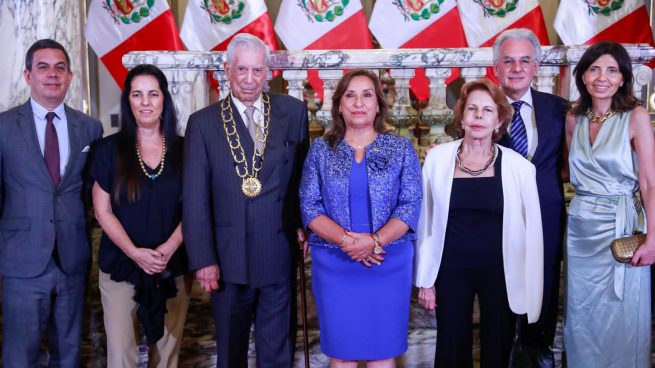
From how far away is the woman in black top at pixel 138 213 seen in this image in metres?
2.94

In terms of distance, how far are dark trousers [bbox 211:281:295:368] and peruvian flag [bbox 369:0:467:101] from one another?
10.0ft

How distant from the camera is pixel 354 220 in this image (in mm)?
2824

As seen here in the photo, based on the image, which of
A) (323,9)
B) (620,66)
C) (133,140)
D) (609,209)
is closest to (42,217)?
(133,140)

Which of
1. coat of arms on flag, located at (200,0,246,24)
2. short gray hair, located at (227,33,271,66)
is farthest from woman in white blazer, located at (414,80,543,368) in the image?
coat of arms on flag, located at (200,0,246,24)

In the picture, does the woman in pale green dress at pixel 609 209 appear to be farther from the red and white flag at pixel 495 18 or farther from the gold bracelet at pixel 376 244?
the red and white flag at pixel 495 18

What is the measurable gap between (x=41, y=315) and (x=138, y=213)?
64cm

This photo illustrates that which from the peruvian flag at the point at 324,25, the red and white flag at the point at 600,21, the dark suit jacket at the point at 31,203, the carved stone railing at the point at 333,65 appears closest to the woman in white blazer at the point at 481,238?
the carved stone railing at the point at 333,65

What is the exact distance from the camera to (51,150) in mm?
3094

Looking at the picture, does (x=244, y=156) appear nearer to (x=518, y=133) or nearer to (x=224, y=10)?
(x=518, y=133)

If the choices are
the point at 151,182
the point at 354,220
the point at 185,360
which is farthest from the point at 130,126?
the point at 185,360

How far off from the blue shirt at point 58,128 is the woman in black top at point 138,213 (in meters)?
0.20

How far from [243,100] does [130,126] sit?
49 centimetres

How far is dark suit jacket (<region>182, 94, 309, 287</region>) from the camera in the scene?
2898 mm

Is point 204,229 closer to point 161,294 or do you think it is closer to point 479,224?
point 161,294
